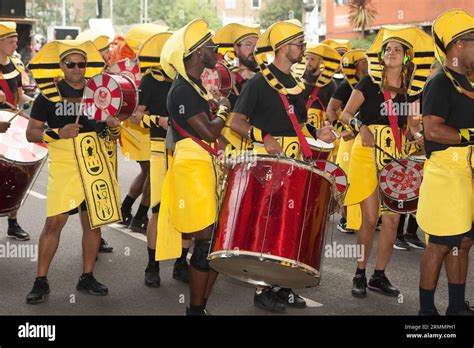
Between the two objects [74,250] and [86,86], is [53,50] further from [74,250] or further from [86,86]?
[74,250]

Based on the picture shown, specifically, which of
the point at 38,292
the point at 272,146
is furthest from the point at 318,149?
the point at 38,292

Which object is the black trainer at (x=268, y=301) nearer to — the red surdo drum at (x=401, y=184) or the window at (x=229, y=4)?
the red surdo drum at (x=401, y=184)

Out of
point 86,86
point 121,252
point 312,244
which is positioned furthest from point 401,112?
point 121,252

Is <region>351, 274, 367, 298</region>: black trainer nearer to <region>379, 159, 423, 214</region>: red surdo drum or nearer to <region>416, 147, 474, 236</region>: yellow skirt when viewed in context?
<region>379, 159, 423, 214</region>: red surdo drum

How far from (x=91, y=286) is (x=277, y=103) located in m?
2.14

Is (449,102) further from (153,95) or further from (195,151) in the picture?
(153,95)

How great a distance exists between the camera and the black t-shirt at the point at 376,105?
22.6 ft

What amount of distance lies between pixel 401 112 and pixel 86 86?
2.53m

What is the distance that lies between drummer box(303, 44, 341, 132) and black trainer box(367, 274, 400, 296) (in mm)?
3205

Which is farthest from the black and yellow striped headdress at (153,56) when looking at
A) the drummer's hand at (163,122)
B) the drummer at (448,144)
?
the drummer at (448,144)

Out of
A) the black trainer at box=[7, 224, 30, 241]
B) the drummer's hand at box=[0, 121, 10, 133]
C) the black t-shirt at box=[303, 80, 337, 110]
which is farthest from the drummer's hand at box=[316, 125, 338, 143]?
the black trainer at box=[7, 224, 30, 241]

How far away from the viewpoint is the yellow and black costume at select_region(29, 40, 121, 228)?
653 centimetres

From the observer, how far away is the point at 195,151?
18.8 feet
